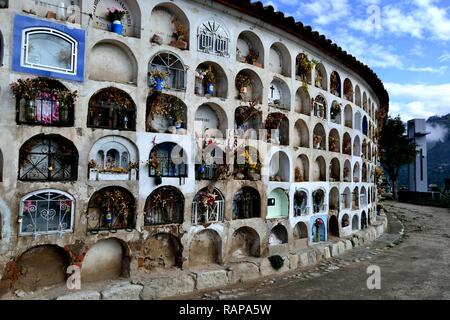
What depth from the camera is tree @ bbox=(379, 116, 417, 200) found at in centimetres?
3656

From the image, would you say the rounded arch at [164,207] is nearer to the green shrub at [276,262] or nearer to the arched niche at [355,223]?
the green shrub at [276,262]


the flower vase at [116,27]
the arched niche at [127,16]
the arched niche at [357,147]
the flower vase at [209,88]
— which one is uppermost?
the arched niche at [127,16]

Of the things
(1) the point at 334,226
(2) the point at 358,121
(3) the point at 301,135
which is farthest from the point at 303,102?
(2) the point at 358,121

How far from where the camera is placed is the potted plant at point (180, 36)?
29.0 ft

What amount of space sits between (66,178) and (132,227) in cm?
195

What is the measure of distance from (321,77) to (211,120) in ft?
20.3

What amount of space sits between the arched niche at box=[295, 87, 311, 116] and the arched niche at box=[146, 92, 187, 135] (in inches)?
208

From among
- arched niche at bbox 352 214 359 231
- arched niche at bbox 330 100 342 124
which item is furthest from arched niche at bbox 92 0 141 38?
arched niche at bbox 352 214 359 231

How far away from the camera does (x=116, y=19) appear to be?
7879 mm

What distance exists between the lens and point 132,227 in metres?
7.96

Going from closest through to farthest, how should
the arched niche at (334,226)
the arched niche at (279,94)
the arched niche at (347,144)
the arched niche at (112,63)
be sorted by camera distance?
A: 1. the arched niche at (112,63)
2. the arched niche at (279,94)
3. the arched niche at (334,226)
4. the arched niche at (347,144)

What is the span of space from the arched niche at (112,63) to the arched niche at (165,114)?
736 mm

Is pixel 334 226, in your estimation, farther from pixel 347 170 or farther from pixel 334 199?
pixel 347 170

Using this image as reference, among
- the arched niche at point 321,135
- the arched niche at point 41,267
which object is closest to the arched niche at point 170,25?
the arched niche at point 41,267
